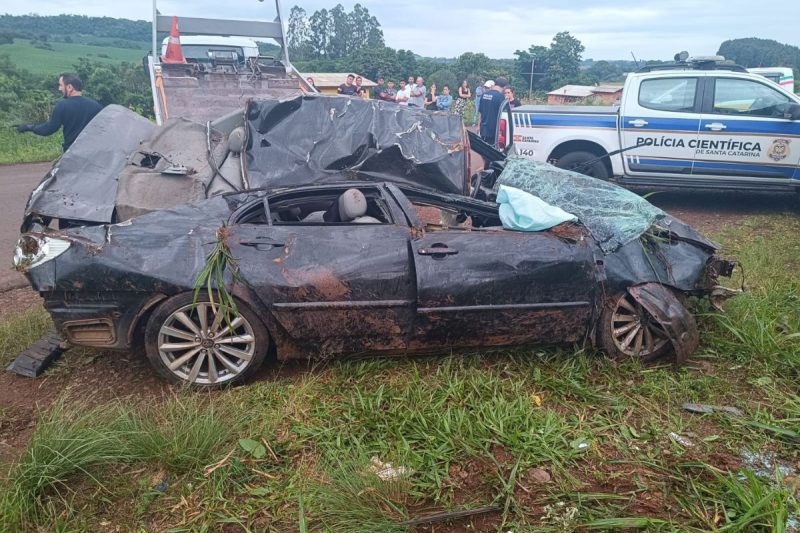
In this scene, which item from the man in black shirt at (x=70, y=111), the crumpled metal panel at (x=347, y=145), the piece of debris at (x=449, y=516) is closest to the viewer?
the piece of debris at (x=449, y=516)

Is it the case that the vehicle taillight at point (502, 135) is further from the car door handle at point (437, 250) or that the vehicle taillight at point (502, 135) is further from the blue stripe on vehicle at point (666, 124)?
the car door handle at point (437, 250)

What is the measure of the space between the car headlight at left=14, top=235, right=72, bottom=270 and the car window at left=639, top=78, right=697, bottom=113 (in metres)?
6.88

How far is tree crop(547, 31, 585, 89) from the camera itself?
32094mm

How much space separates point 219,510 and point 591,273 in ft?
8.23

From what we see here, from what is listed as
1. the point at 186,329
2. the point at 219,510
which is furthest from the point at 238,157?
the point at 219,510

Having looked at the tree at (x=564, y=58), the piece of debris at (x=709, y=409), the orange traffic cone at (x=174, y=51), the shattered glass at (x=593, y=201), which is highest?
the tree at (x=564, y=58)

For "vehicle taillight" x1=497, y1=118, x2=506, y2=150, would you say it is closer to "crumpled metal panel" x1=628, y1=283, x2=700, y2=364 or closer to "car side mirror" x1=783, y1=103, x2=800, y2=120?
"car side mirror" x1=783, y1=103, x2=800, y2=120

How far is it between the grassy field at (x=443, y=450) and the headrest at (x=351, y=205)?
0.96 m

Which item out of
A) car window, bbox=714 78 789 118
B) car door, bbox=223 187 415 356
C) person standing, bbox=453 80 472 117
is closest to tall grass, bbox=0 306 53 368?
car door, bbox=223 187 415 356

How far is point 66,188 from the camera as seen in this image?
14.7 ft

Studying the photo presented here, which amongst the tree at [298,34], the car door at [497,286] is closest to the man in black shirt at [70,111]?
the car door at [497,286]

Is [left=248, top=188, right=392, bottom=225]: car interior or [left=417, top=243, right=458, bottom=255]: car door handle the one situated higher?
[left=248, top=188, right=392, bottom=225]: car interior

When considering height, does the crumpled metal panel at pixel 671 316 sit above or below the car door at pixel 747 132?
below

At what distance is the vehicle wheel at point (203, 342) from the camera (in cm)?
335
